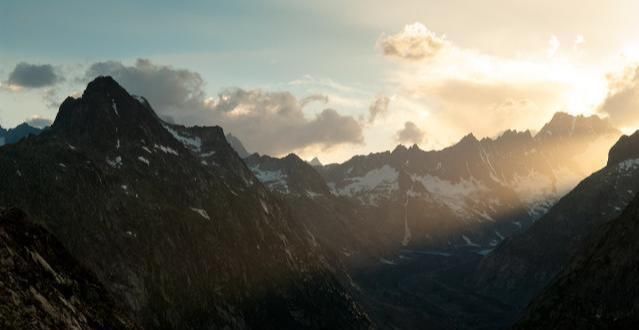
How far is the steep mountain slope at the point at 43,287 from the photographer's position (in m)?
56.0

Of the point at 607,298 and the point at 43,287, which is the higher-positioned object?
the point at 43,287

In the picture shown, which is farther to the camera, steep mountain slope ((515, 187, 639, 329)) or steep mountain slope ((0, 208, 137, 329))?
steep mountain slope ((515, 187, 639, 329))

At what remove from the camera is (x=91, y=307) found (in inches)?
2665

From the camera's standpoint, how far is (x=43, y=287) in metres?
61.8

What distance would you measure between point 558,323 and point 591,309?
29.3ft

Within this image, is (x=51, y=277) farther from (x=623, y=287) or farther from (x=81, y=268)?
(x=623, y=287)

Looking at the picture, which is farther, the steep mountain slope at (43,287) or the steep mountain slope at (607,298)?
the steep mountain slope at (607,298)

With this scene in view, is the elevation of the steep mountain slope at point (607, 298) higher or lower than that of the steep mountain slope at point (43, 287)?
lower

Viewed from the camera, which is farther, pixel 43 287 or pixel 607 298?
pixel 607 298

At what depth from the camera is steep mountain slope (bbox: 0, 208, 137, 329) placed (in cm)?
5600

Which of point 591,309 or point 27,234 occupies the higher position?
point 27,234

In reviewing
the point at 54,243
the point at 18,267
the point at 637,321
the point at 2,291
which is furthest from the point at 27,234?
the point at 637,321

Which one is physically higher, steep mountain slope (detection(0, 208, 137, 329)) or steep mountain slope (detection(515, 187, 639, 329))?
steep mountain slope (detection(0, 208, 137, 329))

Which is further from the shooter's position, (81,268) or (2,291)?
(81,268)
